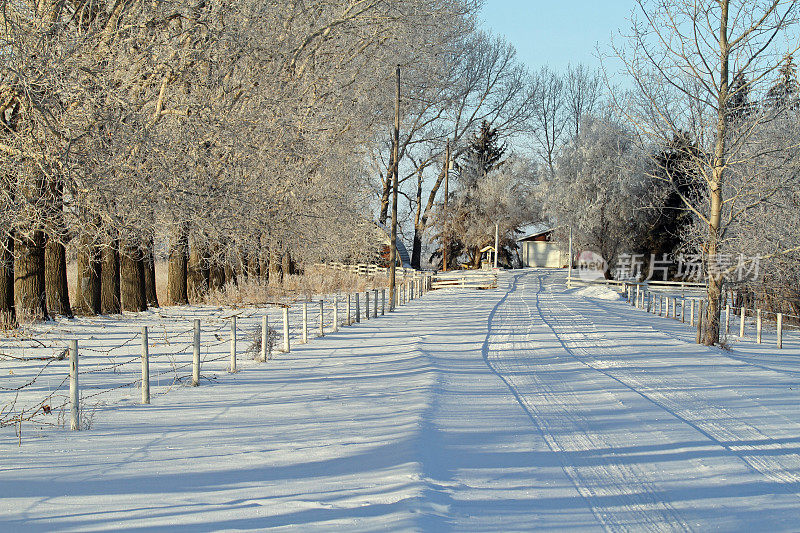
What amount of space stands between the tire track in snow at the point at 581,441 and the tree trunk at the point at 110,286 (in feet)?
36.8

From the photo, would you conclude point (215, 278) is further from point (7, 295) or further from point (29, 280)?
point (7, 295)

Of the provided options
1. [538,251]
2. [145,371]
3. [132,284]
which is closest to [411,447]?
[145,371]

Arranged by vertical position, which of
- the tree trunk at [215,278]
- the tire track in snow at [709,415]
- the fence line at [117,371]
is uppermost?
the tree trunk at [215,278]

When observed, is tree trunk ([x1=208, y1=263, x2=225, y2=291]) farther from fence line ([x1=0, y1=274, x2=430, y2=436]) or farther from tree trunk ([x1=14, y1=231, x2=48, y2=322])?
tree trunk ([x1=14, y1=231, x2=48, y2=322])

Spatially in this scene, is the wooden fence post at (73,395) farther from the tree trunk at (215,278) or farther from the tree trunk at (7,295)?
the tree trunk at (215,278)

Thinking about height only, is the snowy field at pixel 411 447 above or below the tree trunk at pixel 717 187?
below

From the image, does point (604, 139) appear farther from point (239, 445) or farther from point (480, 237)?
point (239, 445)

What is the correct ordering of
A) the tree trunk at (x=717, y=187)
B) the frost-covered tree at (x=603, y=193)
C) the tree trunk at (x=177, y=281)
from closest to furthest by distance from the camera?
the tree trunk at (x=717, y=187) < the tree trunk at (x=177, y=281) < the frost-covered tree at (x=603, y=193)

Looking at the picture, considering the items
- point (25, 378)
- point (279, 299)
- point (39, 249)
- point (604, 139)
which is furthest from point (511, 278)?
point (25, 378)

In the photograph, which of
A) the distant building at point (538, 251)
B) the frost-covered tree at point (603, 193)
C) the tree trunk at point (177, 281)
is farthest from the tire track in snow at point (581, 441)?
the distant building at point (538, 251)

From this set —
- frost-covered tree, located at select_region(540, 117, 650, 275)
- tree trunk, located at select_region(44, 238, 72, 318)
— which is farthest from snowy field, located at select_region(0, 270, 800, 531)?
frost-covered tree, located at select_region(540, 117, 650, 275)

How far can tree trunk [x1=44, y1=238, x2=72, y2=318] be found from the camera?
60.0 ft

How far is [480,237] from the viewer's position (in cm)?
7156

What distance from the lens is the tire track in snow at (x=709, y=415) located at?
7.10 meters
